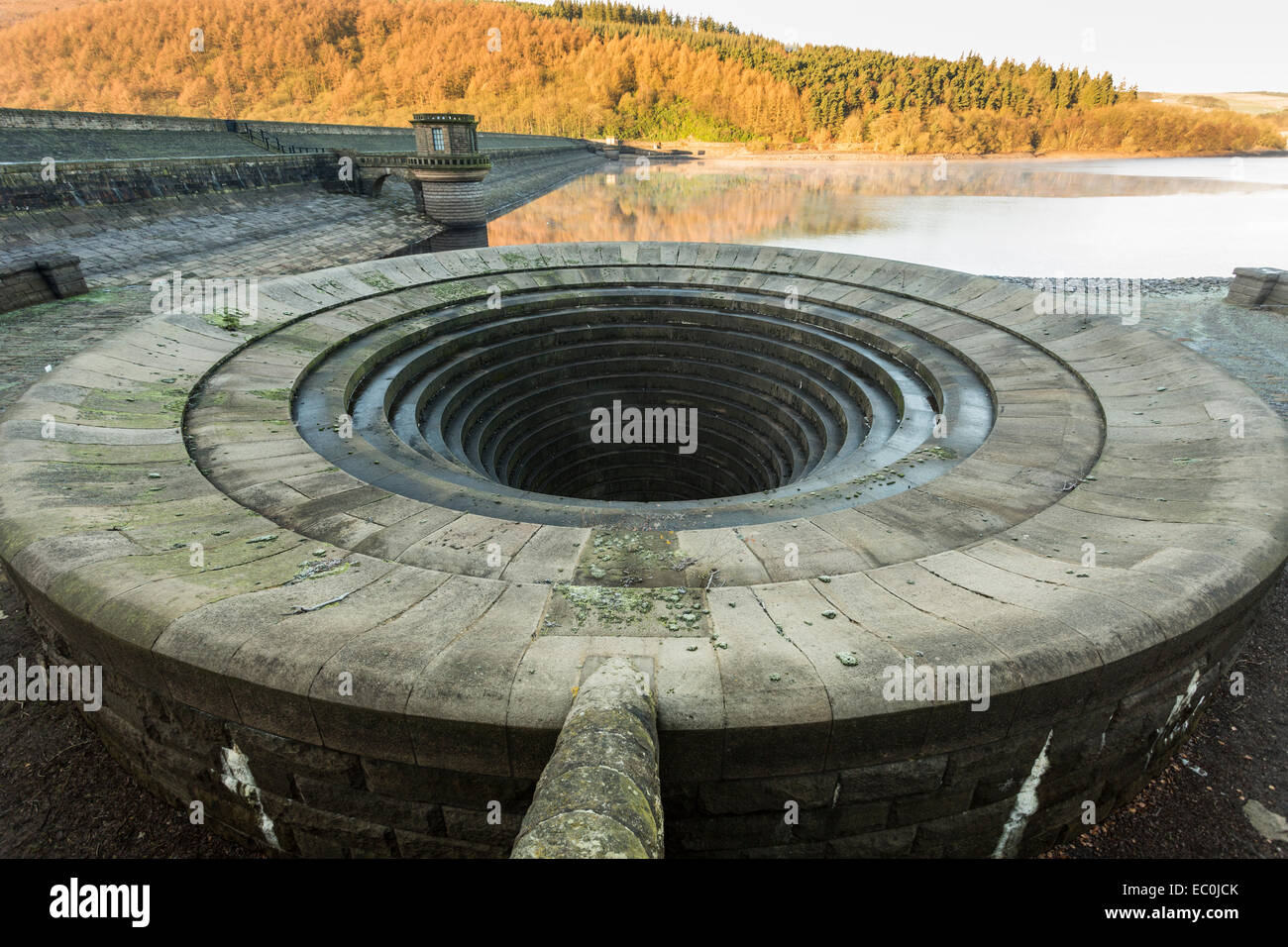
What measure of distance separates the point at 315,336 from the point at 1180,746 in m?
13.8

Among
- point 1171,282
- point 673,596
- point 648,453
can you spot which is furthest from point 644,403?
point 1171,282

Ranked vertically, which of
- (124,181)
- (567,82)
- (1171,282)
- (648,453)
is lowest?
(648,453)

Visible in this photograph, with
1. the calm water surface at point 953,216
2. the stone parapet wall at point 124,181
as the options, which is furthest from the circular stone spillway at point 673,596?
the calm water surface at point 953,216

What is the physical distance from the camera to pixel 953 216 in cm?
5406

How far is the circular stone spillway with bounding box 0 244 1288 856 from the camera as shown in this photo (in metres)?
4.46

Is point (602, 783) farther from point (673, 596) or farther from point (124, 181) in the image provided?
point (124, 181)

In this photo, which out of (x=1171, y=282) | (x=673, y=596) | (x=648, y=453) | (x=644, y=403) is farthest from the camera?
(x=1171, y=282)

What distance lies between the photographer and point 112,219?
20688 millimetres

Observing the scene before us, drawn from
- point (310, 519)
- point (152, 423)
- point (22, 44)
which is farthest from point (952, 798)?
point (22, 44)

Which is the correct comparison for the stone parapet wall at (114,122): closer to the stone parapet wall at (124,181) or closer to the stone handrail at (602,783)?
the stone parapet wall at (124,181)

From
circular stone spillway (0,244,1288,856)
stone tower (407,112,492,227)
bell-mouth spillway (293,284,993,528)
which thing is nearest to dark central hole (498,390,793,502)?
bell-mouth spillway (293,284,993,528)

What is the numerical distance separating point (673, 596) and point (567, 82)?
140666 millimetres

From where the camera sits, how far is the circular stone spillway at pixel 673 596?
14.6ft

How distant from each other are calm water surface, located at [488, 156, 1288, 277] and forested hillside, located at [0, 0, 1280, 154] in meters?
29.4
